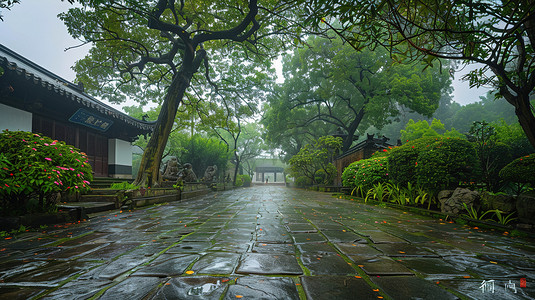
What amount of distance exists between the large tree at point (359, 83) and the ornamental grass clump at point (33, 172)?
13.6 meters

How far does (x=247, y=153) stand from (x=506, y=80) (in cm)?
3394

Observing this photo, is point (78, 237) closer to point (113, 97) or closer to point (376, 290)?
point (376, 290)

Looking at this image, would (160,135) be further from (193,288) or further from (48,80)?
(193,288)

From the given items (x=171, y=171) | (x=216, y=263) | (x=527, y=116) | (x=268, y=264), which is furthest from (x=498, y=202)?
(x=171, y=171)

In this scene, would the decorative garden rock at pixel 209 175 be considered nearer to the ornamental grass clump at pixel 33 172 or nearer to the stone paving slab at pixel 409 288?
the ornamental grass clump at pixel 33 172

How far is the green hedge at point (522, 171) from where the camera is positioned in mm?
3982

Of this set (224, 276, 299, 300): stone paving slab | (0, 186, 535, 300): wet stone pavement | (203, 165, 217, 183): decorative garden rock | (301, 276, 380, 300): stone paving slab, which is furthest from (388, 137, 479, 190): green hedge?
(203, 165, 217, 183): decorative garden rock

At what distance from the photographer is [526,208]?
3.53m

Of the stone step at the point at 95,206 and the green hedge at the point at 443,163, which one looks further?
the stone step at the point at 95,206

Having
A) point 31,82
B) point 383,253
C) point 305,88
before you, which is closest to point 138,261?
point 383,253

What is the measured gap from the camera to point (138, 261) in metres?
2.22

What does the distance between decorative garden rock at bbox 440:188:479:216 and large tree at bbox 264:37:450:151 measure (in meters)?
11.6

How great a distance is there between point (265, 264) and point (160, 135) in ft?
27.8

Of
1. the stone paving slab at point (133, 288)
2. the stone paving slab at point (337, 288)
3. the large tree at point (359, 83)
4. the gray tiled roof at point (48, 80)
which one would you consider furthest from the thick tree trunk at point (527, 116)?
the gray tiled roof at point (48, 80)
